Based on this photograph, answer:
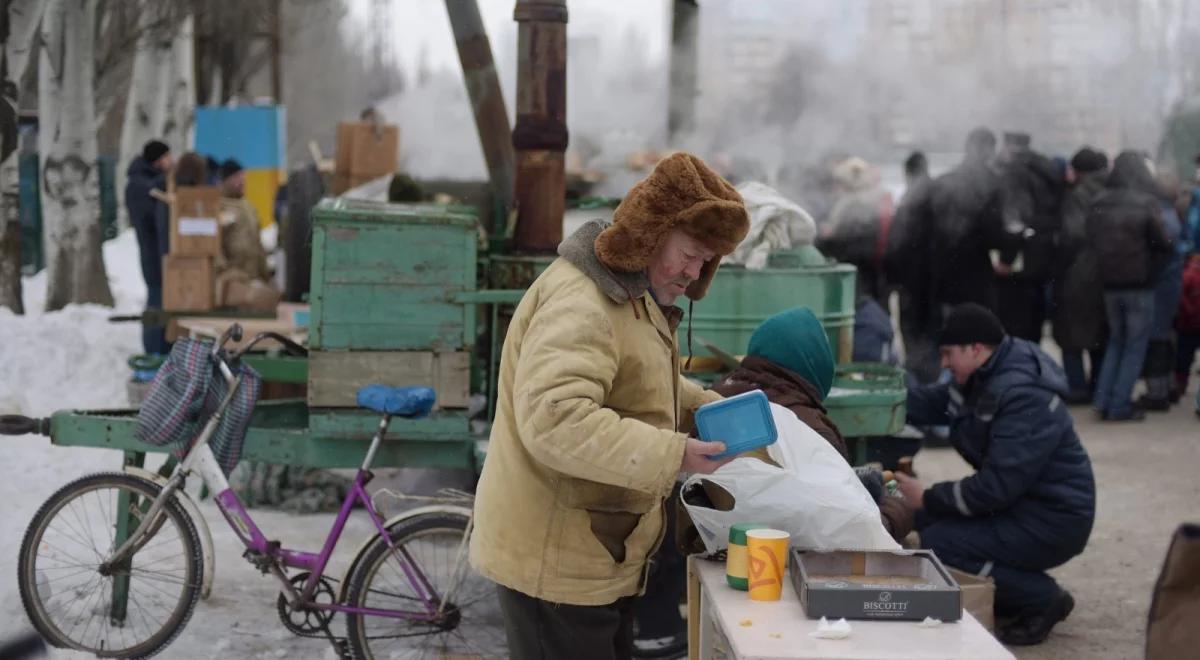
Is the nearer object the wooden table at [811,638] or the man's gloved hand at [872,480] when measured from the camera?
the wooden table at [811,638]

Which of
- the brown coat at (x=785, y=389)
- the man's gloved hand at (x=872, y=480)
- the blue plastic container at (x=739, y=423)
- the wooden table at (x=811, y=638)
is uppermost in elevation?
the blue plastic container at (x=739, y=423)

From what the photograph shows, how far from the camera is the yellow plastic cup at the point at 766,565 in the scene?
3.11 meters

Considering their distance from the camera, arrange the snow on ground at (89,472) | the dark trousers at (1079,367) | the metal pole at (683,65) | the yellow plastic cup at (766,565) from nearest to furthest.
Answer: the yellow plastic cup at (766,565) → the snow on ground at (89,472) → the metal pole at (683,65) → the dark trousers at (1079,367)

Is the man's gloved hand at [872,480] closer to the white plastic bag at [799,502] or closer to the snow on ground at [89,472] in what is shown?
the white plastic bag at [799,502]

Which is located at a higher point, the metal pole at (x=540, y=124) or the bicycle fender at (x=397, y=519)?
the metal pole at (x=540, y=124)

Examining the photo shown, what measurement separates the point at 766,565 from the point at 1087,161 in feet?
26.3

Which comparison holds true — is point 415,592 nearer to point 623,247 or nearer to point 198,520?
point 198,520

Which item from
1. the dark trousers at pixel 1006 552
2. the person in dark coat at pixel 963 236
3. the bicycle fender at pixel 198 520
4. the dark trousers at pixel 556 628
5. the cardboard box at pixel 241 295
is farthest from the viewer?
the cardboard box at pixel 241 295

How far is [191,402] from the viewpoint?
4.92m

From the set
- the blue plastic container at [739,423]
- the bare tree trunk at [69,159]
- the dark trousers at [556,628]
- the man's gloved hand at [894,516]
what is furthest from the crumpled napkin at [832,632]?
the bare tree trunk at [69,159]

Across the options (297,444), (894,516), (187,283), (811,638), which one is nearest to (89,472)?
(297,444)

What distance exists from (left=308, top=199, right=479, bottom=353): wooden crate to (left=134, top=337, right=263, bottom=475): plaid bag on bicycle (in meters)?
0.42

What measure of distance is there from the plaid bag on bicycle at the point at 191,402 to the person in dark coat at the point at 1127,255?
22.8 ft

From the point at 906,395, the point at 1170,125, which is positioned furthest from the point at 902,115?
the point at 906,395
